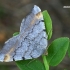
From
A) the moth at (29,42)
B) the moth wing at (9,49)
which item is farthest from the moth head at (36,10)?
the moth wing at (9,49)

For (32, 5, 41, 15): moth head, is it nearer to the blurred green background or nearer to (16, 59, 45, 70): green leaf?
(16, 59, 45, 70): green leaf

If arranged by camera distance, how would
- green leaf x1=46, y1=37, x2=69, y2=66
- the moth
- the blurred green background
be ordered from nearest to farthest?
green leaf x1=46, y1=37, x2=69, y2=66, the moth, the blurred green background

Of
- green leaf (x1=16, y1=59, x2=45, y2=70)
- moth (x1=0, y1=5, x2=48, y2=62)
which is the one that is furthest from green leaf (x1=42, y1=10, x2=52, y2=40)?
green leaf (x1=16, y1=59, x2=45, y2=70)

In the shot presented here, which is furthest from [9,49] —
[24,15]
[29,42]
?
[24,15]

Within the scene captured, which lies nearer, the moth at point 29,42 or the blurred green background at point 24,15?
the moth at point 29,42

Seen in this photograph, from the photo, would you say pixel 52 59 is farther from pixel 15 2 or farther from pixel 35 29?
pixel 15 2

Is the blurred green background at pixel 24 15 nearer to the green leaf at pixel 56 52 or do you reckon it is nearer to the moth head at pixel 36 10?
the moth head at pixel 36 10
